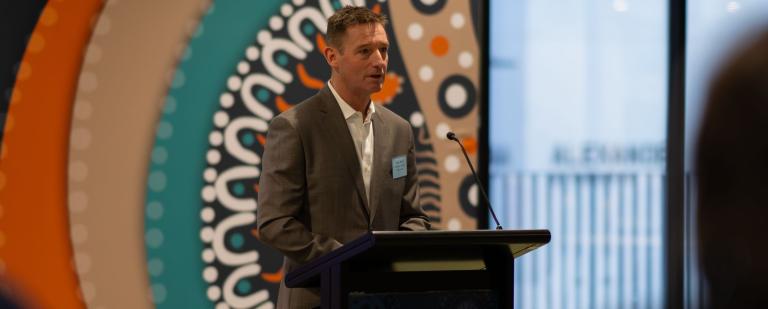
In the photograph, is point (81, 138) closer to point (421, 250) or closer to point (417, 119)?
point (417, 119)

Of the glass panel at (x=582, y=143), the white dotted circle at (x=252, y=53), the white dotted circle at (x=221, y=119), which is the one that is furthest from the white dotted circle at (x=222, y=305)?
the glass panel at (x=582, y=143)

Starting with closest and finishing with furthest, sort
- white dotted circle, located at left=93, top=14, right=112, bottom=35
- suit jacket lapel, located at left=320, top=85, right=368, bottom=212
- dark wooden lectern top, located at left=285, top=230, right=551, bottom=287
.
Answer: dark wooden lectern top, located at left=285, top=230, right=551, bottom=287, suit jacket lapel, located at left=320, top=85, right=368, bottom=212, white dotted circle, located at left=93, top=14, right=112, bottom=35

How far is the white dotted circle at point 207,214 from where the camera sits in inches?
158

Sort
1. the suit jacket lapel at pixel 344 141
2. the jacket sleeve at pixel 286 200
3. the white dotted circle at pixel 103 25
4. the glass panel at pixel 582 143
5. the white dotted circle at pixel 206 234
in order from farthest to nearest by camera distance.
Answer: the glass panel at pixel 582 143 < the white dotted circle at pixel 206 234 < the white dotted circle at pixel 103 25 < the suit jacket lapel at pixel 344 141 < the jacket sleeve at pixel 286 200

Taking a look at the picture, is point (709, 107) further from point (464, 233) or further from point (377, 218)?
point (377, 218)

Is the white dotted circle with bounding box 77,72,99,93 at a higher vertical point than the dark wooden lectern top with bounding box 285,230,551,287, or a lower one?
higher

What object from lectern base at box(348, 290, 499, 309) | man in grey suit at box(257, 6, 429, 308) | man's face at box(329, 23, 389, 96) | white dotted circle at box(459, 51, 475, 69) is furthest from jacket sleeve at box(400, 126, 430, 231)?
white dotted circle at box(459, 51, 475, 69)

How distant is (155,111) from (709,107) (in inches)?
136

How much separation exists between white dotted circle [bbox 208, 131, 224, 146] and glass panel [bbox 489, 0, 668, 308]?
54.1 inches

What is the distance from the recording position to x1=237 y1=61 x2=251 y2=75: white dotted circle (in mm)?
4062

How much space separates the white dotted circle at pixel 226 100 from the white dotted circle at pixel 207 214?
0.47 metres

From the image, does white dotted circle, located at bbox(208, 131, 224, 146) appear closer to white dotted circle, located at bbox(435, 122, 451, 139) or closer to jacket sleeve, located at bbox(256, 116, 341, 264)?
white dotted circle, located at bbox(435, 122, 451, 139)

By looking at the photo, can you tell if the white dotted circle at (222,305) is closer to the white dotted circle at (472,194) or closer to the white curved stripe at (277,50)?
the white curved stripe at (277,50)

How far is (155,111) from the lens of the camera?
3.98 meters
